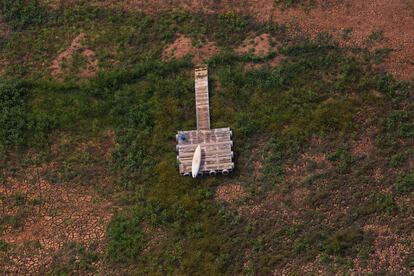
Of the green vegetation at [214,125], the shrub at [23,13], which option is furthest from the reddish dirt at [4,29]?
the green vegetation at [214,125]

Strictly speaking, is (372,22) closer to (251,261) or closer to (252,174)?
(252,174)

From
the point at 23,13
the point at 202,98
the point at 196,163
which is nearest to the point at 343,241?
the point at 196,163

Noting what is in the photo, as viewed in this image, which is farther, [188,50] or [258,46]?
[188,50]

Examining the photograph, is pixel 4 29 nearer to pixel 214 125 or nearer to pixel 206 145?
pixel 214 125

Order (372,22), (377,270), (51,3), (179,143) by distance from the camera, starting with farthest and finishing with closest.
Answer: (51,3), (372,22), (179,143), (377,270)

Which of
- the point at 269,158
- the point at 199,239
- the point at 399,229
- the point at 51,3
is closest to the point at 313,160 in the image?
the point at 269,158

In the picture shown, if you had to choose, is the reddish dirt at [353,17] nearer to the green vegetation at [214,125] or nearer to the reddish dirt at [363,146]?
the green vegetation at [214,125]
